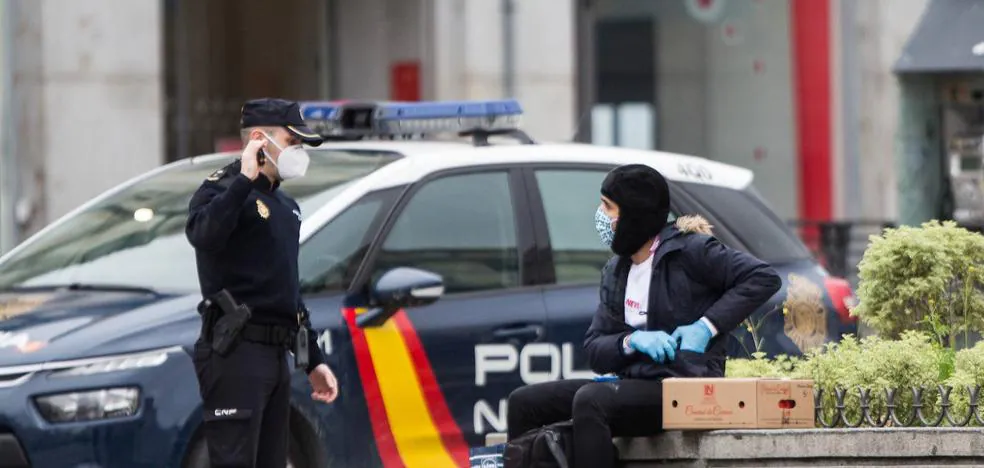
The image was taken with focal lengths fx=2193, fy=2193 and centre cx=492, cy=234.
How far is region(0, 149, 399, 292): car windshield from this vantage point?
26.7 feet

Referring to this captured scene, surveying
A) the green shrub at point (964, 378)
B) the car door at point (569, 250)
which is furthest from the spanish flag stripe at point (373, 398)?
the green shrub at point (964, 378)

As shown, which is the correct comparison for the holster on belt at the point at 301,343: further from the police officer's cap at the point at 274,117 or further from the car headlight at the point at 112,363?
the car headlight at the point at 112,363

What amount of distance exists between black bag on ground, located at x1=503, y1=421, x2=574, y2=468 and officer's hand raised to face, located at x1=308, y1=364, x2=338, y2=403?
647 mm

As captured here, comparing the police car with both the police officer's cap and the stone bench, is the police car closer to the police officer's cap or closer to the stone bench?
the police officer's cap

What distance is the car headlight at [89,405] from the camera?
24.1ft

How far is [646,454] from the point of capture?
22.3 ft

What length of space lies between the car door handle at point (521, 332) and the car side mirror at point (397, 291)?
1.19 feet

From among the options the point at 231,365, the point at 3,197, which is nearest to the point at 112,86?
the point at 3,197

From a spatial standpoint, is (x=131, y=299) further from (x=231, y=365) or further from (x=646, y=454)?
(x=646, y=454)

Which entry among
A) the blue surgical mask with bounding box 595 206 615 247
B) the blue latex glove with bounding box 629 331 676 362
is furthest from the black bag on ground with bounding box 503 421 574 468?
the blue surgical mask with bounding box 595 206 615 247

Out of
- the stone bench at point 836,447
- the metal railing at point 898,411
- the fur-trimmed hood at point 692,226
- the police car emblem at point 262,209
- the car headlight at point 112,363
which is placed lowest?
the stone bench at point 836,447

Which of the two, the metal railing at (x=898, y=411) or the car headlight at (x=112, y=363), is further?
the car headlight at (x=112, y=363)

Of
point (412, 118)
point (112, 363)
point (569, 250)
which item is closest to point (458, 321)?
point (569, 250)

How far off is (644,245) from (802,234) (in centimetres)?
1249
